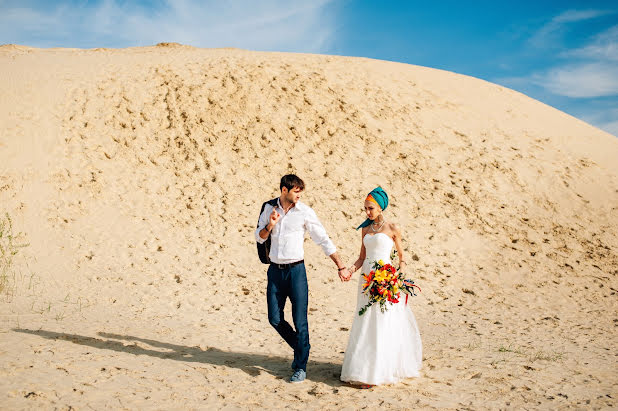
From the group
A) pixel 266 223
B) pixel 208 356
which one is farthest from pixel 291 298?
pixel 208 356

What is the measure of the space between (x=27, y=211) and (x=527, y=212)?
13563mm

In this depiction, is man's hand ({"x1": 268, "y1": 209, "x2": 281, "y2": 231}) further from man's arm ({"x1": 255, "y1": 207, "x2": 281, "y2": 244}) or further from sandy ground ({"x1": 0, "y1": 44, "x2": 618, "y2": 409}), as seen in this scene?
sandy ground ({"x1": 0, "y1": 44, "x2": 618, "y2": 409})

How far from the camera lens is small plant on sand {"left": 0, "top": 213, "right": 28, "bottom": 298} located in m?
9.58

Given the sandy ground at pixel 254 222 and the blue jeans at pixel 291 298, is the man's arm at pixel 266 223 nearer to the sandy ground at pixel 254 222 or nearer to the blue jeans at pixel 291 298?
the blue jeans at pixel 291 298

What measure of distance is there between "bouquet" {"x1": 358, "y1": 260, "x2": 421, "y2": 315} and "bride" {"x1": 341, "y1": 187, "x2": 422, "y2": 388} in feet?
0.23

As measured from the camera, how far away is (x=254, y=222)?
12.8m

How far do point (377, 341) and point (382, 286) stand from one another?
59 cm

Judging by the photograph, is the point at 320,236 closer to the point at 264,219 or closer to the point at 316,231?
the point at 316,231

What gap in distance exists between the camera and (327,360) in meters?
6.75

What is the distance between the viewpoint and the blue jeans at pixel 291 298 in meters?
5.34

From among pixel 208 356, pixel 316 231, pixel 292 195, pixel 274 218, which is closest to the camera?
pixel 274 218

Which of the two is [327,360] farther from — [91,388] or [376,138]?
[376,138]

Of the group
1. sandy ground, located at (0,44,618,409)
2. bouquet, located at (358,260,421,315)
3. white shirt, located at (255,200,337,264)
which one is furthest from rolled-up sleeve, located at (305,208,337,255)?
sandy ground, located at (0,44,618,409)

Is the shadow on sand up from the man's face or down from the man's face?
down
